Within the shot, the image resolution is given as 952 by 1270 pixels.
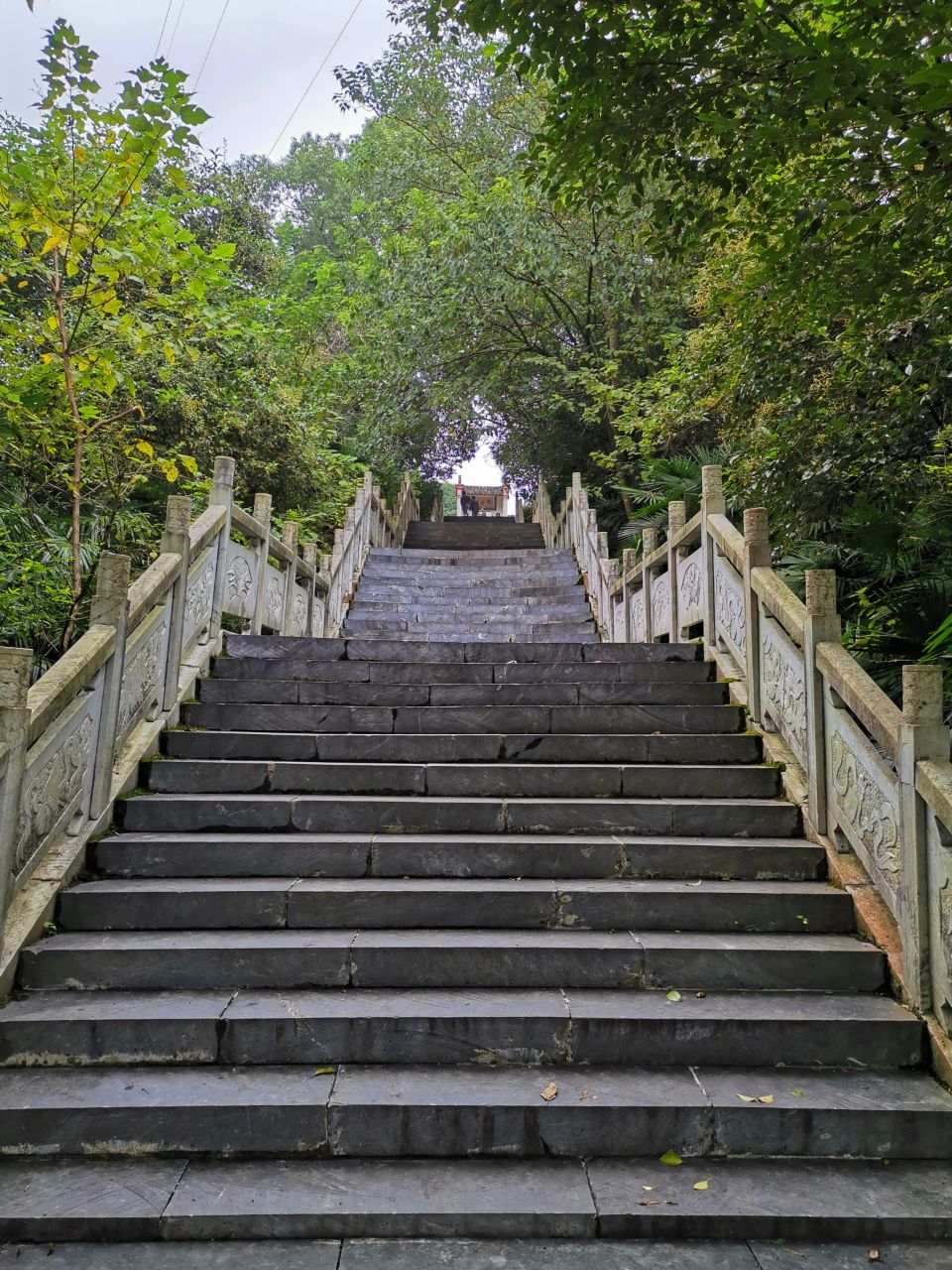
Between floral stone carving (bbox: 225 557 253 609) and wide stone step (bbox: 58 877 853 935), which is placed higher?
floral stone carving (bbox: 225 557 253 609)

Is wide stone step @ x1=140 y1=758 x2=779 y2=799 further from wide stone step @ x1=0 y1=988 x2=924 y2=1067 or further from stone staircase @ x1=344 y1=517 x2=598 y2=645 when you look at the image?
stone staircase @ x1=344 y1=517 x2=598 y2=645

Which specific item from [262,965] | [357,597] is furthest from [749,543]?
[357,597]

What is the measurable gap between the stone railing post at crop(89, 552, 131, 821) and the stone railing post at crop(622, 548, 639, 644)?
567cm

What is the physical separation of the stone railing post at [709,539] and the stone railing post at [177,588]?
Answer: 3.99m

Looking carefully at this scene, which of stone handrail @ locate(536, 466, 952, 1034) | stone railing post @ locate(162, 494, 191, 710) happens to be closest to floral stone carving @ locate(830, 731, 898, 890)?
stone handrail @ locate(536, 466, 952, 1034)

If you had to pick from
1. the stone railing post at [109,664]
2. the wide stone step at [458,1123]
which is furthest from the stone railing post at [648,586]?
the wide stone step at [458,1123]

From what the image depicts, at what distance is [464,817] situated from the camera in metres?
4.59

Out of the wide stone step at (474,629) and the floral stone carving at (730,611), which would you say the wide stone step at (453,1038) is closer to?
the floral stone carving at (730,611)

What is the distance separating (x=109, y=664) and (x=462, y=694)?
7.85ft

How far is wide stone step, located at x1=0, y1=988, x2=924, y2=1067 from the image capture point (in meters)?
3.21

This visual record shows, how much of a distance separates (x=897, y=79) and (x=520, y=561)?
10.9 metres

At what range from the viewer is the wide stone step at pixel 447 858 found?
418 centimetres

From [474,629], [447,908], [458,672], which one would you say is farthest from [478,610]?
[447,908]

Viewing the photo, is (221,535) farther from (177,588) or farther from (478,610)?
(478,610)
